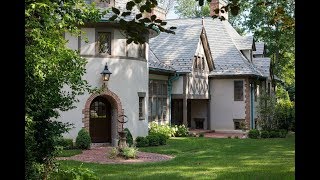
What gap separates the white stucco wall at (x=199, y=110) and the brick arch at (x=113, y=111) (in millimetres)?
11420

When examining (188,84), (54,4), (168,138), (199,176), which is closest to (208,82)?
(188,84)

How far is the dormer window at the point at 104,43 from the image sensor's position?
1855 cm

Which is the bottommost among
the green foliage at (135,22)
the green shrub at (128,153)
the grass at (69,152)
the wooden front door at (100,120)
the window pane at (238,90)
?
the grass at (69,152)

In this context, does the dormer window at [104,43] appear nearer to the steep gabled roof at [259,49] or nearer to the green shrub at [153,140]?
the green shrub at [153,140]

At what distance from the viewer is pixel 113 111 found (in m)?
19.4

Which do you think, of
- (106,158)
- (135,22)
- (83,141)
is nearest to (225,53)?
(83,141)

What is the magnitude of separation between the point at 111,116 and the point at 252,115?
13.0 m

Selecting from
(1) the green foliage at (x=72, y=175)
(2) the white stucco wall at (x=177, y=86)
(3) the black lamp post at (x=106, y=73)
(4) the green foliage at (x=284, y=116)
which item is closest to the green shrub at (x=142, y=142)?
(3) the black lamp post at (x=106, y=73)

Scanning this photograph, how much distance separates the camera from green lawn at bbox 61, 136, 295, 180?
1118 centimetres

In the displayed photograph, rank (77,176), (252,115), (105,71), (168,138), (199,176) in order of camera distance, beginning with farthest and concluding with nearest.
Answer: (252,115), (168,138), (105,71), (199,176), (77,176)

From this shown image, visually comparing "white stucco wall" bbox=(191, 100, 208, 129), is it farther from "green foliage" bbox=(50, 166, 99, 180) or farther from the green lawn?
"green foliage" bbox=(50, 166, 99, 180)

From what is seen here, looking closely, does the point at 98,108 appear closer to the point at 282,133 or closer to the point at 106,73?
the point at 106,73
